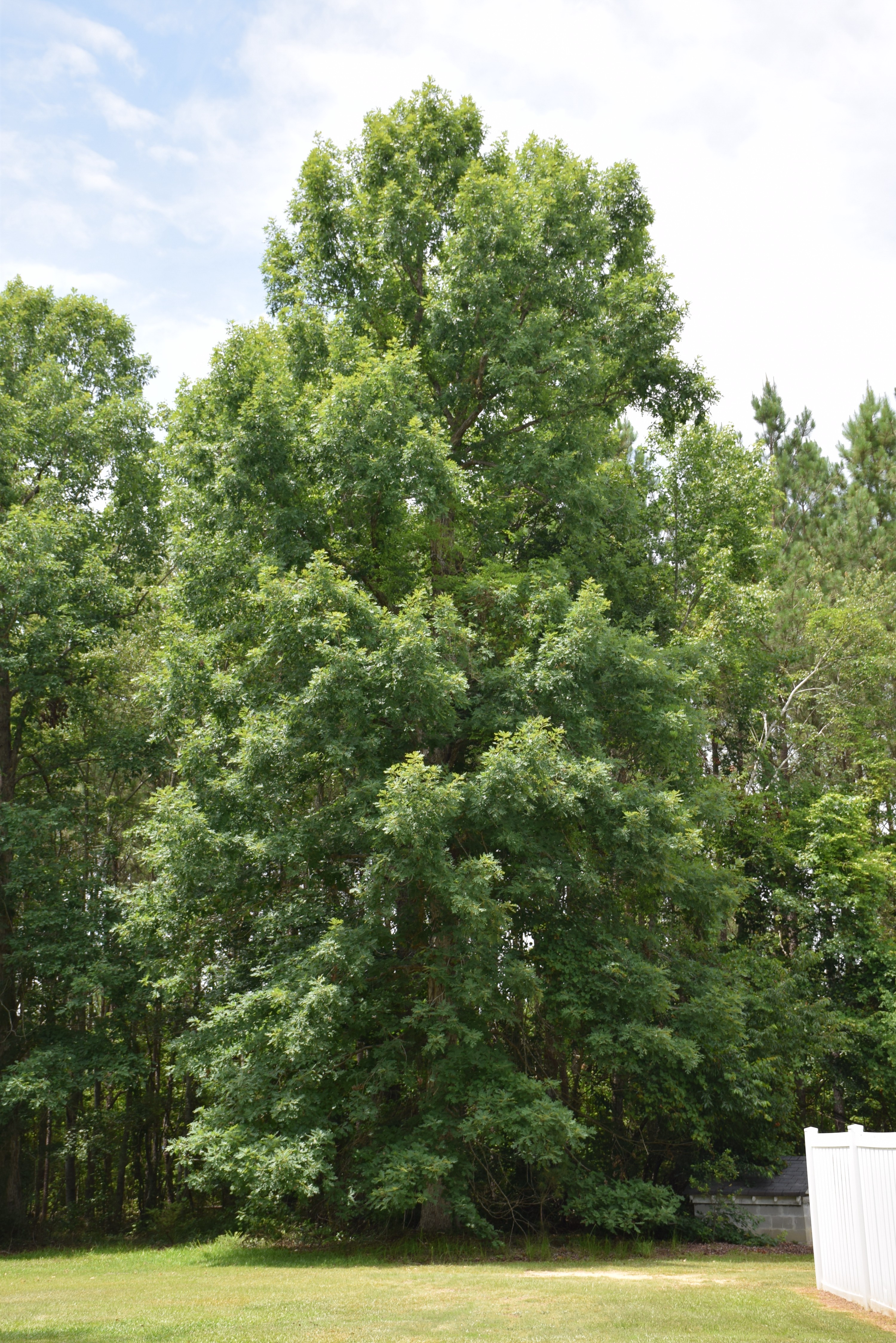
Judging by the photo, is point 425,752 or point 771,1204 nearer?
point 425,752

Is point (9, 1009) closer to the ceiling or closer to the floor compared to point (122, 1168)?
closer to the ceiling

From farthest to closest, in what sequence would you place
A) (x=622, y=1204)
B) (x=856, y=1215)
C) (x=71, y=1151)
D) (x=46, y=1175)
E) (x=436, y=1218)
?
1. (x=46, y=1175)
2. (x=71, y=1151)
3. (x=436, y=1218)
4. (x=622, y=1204)
5. (x=856, y=1215)

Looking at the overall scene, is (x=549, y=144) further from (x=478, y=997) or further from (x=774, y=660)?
(x=478, y=997)

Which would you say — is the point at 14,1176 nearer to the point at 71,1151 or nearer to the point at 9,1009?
the point at 71,1151

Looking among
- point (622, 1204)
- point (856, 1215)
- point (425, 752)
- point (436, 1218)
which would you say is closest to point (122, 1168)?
point (436, 1218)

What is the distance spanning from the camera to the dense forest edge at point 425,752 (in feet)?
41.5

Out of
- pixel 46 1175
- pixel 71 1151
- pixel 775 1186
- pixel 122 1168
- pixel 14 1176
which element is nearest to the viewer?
pixel 775 1186

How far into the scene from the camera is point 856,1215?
771cm

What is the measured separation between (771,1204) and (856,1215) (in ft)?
28.8

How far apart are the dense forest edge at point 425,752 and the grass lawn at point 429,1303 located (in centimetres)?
115

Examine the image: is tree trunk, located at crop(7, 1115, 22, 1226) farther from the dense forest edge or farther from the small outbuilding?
the small outbuilding

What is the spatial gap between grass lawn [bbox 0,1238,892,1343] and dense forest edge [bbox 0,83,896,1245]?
115cm

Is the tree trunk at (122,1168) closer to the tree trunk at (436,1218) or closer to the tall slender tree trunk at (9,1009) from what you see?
the tall slender tree trunk at (9,1009)

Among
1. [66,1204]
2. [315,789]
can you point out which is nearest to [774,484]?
[315,789]
